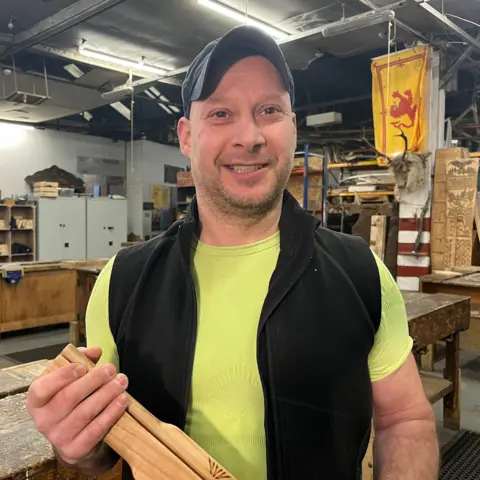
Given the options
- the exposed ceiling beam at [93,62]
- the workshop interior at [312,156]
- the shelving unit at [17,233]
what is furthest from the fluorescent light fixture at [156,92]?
the shelving unit at [17,233]

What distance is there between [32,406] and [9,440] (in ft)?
2.35

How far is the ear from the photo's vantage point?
46.7 inches

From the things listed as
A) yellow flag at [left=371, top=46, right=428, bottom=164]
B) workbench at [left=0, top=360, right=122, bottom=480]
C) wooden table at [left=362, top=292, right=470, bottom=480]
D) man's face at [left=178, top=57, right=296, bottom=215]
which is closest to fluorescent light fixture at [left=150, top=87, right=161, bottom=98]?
yellow flag at [left=371, top=46, right=428, bottom=164]

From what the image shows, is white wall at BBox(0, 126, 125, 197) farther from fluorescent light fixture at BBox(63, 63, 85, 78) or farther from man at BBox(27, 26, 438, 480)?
man at BBox(27, 26, 438, 480)

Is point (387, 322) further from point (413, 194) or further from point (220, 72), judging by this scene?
point (413, 194)

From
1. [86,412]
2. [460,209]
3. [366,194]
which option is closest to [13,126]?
[366,194]

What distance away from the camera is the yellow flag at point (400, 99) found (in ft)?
18.9

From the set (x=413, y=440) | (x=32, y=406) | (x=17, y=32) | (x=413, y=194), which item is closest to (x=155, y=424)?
(x=32, y=406)

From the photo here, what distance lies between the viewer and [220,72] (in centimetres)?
109

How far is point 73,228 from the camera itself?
9594 mm

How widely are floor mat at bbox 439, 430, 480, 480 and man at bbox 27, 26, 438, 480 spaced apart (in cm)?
240

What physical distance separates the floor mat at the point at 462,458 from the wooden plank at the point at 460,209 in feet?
9.57

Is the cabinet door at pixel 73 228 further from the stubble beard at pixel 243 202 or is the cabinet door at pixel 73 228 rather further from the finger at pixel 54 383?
the finger at pixel 54 383

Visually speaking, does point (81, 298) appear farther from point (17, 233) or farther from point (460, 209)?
point (460, 209)
